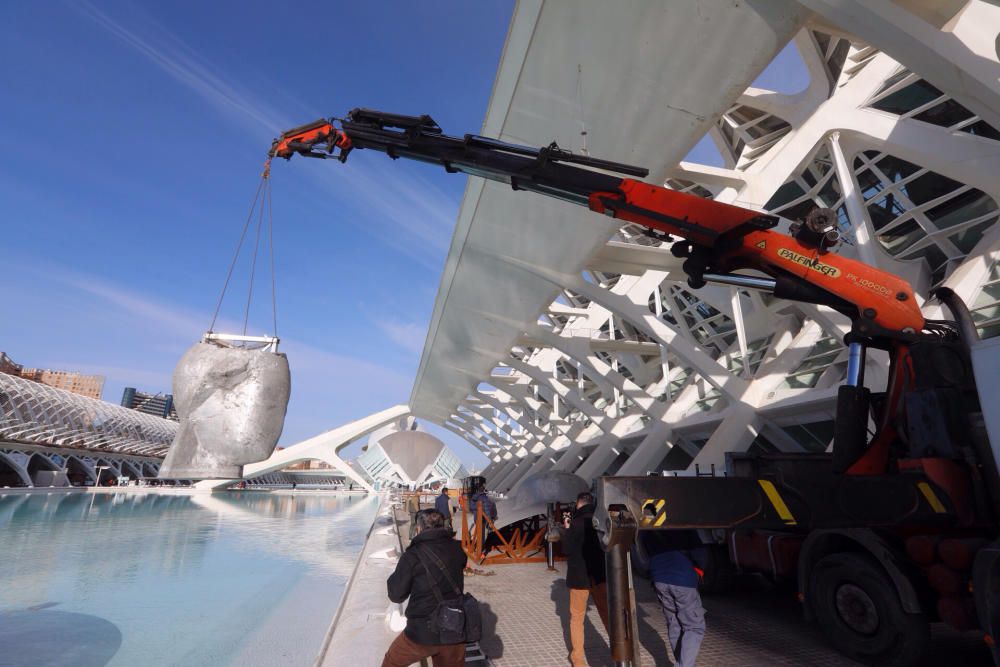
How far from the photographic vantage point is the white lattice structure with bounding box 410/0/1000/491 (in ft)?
16.5

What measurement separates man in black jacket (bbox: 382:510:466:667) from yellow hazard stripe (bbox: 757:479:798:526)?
2.06 m

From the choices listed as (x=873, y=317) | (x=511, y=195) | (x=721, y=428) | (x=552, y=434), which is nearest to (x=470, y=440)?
(x=552, y=434)

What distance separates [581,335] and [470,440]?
102 ft

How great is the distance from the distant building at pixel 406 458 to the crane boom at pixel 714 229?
2328 inches

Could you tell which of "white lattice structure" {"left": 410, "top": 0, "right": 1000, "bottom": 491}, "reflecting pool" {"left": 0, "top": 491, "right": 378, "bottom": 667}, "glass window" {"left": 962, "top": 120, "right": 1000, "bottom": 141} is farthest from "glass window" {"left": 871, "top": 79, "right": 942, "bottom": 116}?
"reflecting pool" {"left": 0, "top": 491, "right": 378, "bottom": 667}

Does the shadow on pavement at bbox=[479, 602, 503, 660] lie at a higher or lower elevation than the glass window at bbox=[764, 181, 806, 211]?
lower

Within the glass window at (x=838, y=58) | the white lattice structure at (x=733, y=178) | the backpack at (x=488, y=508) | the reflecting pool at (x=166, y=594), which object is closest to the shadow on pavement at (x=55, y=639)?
the reflecting pool at (x=166, y=594)

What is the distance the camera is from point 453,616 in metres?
3.27

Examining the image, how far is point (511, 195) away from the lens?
28.1 feet

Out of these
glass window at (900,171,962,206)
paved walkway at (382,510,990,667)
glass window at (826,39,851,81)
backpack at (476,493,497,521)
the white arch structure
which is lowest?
paved walkway at (382,510,990,667)

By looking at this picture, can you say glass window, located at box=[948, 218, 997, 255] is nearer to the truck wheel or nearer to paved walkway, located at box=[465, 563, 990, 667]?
paved walkway, located at box=[465, 563, 990, 667]

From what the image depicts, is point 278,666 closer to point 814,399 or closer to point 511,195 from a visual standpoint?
point 511,195

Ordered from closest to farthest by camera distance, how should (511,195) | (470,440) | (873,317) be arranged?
(873,317), (511,195), (470,440)

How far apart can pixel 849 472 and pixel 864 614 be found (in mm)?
1208
